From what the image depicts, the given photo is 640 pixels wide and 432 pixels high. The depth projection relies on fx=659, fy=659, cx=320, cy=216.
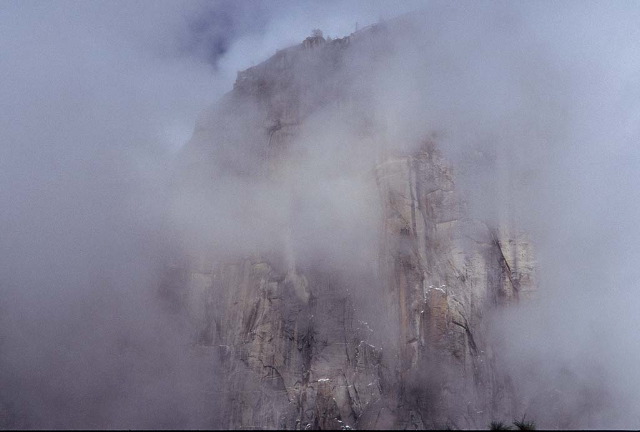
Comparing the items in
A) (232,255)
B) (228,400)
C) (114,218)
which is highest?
(114,218)

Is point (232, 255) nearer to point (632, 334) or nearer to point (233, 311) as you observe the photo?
point (233, 311)

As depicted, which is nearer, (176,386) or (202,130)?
(176,386)

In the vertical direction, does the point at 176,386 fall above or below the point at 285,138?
below

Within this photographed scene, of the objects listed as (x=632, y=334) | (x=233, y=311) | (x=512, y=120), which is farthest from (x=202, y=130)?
(x=632, y=334)

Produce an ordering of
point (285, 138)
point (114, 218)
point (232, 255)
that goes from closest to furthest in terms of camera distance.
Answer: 1. point (232, 255)
2. point (285, 138)
3. point (114, 218)

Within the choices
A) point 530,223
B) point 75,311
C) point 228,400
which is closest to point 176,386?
point 228,400

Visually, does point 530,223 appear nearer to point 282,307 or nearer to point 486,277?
point 486,277

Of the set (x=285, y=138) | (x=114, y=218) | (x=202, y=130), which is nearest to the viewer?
(x=285, y=138)
